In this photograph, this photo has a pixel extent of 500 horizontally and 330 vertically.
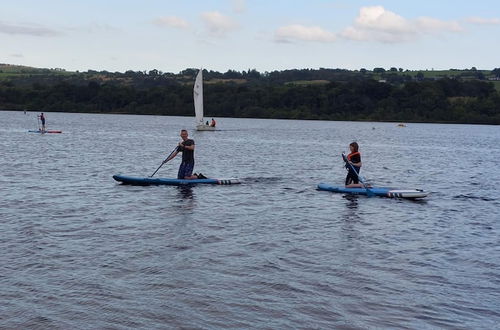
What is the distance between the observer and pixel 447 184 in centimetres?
3778

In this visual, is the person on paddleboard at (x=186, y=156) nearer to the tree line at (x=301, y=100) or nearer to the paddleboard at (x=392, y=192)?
the paddleboard at (x=392, y=192)

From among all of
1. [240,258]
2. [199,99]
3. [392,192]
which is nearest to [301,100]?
[199,99]

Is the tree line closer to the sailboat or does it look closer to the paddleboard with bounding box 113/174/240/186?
the sailboat

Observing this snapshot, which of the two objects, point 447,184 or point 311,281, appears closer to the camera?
point 311,281

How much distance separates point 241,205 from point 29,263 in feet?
37.9

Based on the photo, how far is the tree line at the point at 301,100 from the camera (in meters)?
176

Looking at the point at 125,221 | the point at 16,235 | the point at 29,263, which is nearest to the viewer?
the point at 29,263

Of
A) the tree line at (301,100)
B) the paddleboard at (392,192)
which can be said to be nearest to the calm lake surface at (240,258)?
the paddleboard at (392,192)

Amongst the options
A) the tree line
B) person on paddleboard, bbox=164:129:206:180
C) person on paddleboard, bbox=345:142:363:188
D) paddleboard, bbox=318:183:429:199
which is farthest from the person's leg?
the tree line

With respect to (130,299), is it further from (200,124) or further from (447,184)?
(200,124)

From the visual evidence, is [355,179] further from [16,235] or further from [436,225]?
[16,235]

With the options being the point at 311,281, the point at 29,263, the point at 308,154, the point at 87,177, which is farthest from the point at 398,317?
the point at 308,154

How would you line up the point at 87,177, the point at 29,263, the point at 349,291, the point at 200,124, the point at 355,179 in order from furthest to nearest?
the point at 200,124 → the point at 87,177 → the point at 355,179 → the point at 29,263 → the point at 349,291

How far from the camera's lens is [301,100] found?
606ft
